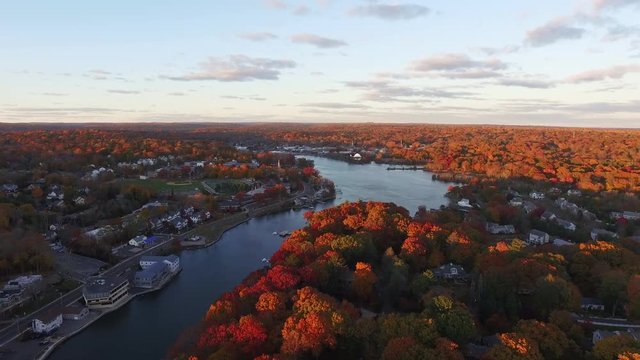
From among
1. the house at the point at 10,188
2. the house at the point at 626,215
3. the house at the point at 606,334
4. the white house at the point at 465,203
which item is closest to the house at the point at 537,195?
the white house at the point at 465,203

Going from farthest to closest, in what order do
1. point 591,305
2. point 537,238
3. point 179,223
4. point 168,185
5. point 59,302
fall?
point 168,185, point 179,223, point 537,238, point 59,302, point 591,305

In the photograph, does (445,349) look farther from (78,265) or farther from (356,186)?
(356,186)

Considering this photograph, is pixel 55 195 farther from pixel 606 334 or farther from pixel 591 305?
pixel 606 334

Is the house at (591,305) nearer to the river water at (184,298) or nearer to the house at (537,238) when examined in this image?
the house at (537,238)

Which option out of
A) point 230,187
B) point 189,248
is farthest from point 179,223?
point 230,187

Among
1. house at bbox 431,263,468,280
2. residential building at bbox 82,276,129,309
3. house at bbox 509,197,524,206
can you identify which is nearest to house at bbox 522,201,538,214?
house at bbox 509,197,524,206

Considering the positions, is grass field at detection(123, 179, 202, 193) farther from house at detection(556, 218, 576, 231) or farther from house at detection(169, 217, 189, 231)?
house at detection(556, 218, 576, 231)
